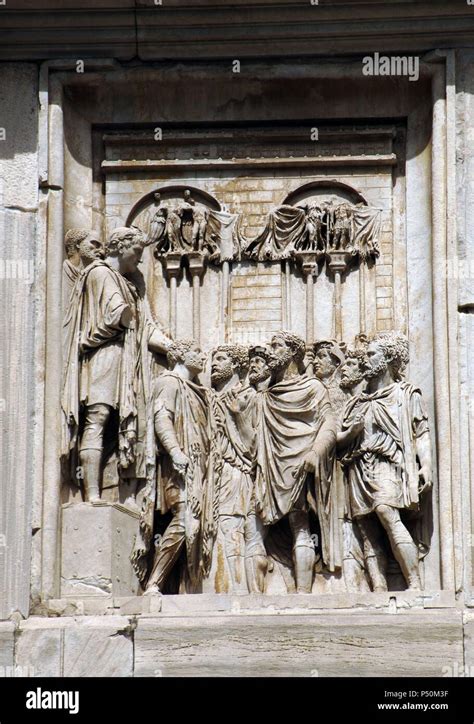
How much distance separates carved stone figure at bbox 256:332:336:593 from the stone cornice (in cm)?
200

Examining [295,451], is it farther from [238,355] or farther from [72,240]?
[72,240]

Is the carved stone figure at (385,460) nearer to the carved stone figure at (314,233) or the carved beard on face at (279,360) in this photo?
the carved beard on face at (279,360)

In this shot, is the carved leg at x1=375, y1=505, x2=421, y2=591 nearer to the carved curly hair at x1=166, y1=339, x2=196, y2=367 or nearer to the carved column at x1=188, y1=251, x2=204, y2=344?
the carved curly hair at x1=166, y1=339, x2=196, y2=367

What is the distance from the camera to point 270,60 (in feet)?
49.3

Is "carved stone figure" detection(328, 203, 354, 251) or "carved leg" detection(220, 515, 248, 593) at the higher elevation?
"carved stone figure" detection(328, 203, 354, 251)

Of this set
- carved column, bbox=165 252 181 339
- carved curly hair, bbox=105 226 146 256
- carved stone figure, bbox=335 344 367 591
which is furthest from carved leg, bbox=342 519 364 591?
carved curly hair, bbox=105 226 146 256

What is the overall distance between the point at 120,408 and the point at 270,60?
2492 millimetres

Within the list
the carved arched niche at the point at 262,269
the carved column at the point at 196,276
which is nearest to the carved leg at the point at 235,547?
the carved arched niche at the point at 262,269

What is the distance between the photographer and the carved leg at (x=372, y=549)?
14.2 metres

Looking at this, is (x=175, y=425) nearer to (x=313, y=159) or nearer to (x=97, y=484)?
(x=97, y=484)

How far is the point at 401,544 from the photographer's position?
46.2ft

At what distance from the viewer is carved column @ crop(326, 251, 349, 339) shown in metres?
14.8

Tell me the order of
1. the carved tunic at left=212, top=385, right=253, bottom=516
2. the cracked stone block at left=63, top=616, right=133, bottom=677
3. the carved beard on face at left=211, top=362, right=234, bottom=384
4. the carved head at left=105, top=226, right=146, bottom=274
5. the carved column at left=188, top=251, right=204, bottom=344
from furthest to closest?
1. the carved column at left=188, top=251, right=204, bottom=344
2. the carved head at left=105, top=226, right=146, bottom=274
3. the carved beard on face at left=211, top=362, right=234, bottom=384
4. the carved tunic at left=212, top=385, right=253, bottom=516
5. the cracked stone block at left=63, top=616, right=133, bottom=677
